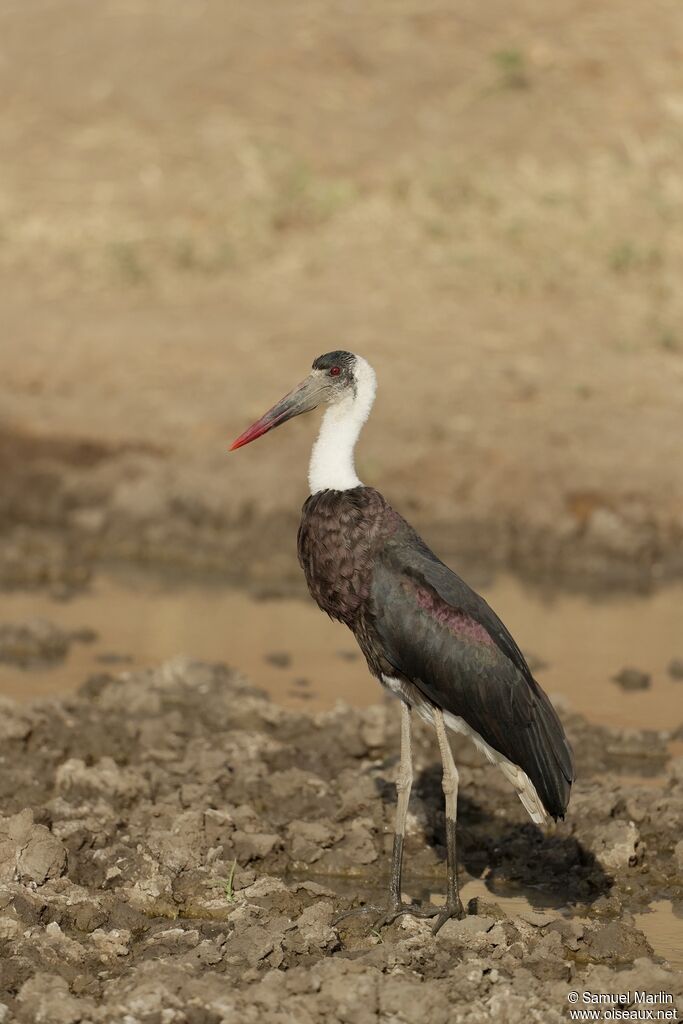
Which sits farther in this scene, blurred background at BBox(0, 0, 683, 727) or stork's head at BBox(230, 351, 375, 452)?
blurred background at BBox(0, 0, 683, 727)

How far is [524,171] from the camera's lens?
20.1 meters

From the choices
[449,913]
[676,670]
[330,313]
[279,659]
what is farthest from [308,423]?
[449,913]

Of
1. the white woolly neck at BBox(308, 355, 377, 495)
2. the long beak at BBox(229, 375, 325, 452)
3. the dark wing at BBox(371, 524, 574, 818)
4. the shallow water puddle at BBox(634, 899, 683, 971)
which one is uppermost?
the long beak at BBox(229, 375, 325, 452)

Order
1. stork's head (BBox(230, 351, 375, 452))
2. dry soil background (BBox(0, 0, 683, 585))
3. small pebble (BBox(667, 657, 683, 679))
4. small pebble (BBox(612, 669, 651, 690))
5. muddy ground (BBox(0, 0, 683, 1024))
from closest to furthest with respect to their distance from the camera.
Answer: muddy ground (BBox(0, 0, 683, 1024)) < stork's head (BBox(230, 351, 375, 452)) < small pebble (BBox(612, 669, 651, 690)) < small pebble (BBox(667, 657, 683, 679)) < dry soil background (BBox(0, 0, 683, 585))

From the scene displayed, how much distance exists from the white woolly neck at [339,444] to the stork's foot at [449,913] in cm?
144

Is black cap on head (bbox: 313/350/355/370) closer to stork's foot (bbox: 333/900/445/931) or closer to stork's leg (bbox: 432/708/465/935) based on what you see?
stork's leg (bbox: 432/708/465/935)

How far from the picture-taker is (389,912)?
5.83m

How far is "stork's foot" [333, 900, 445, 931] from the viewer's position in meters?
5.77

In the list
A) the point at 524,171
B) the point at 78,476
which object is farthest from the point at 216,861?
the point at 524,171

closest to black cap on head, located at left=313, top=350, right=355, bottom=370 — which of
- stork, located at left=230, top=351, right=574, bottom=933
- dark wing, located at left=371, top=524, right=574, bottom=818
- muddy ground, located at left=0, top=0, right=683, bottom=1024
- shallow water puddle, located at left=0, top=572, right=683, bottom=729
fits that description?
stork, located at left=230, top=351, right=574, bottom=933

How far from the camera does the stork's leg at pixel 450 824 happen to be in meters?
5.75

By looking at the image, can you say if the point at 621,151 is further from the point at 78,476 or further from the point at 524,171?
the point at 78,476

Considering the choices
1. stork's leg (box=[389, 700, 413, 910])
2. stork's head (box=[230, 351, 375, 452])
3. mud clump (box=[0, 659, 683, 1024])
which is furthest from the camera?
stork's head (box=[230, 351, 375, 452])

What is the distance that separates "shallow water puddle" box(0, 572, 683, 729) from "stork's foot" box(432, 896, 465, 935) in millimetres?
3275
